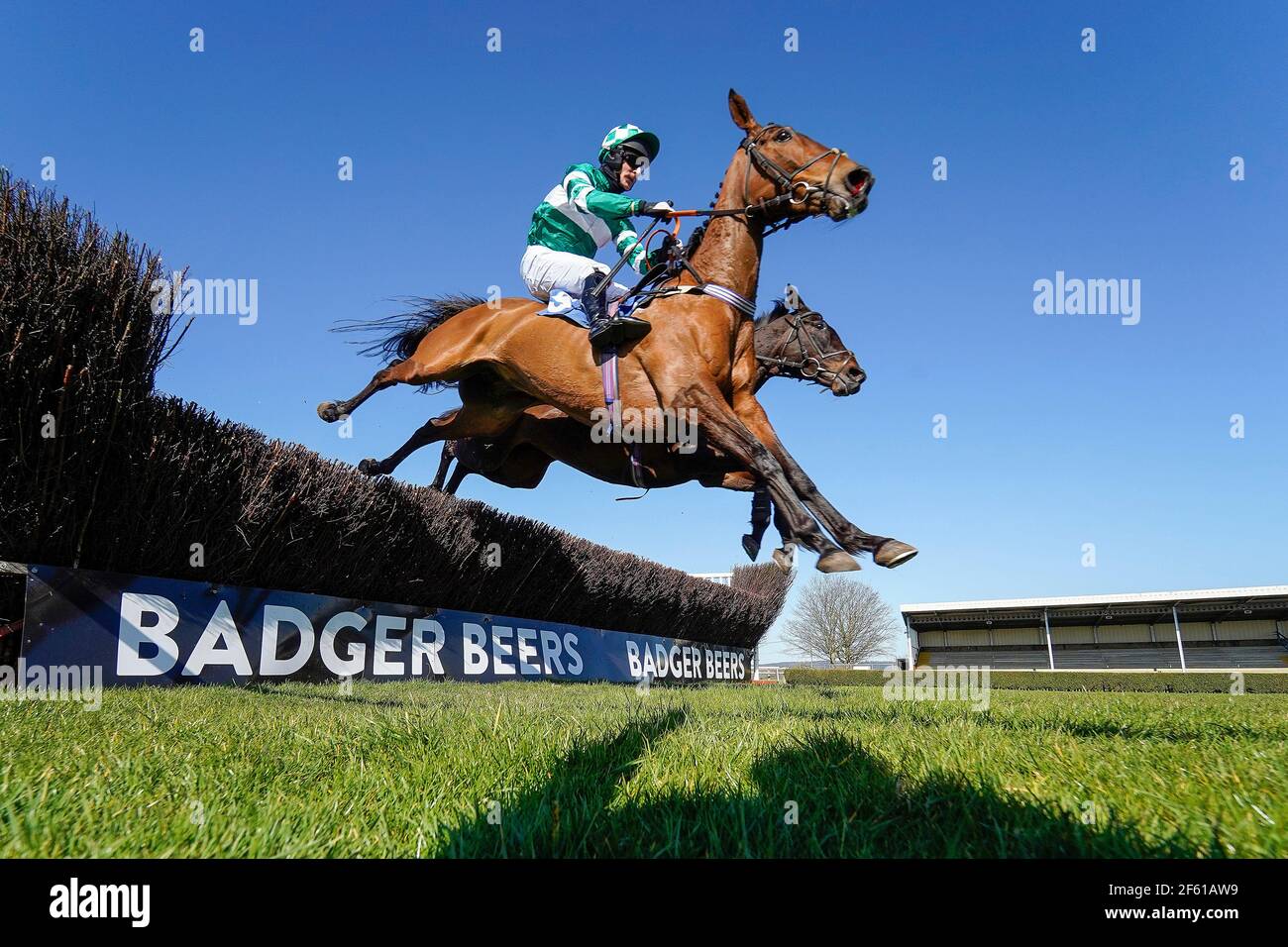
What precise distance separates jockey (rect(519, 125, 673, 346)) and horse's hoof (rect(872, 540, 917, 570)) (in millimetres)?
2428

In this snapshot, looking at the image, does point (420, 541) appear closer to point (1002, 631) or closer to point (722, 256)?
point (722, 256)

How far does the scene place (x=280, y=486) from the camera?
7.59 m

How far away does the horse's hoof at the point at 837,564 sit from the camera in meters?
4.28

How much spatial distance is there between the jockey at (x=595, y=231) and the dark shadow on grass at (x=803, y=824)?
12.6 feet

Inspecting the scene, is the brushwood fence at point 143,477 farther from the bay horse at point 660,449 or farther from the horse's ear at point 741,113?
the horse's ear at point 741,113

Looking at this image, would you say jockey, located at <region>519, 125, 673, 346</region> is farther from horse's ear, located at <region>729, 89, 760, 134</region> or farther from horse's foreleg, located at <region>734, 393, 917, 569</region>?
horse's foreleg, located at <region>734, 393, 917, 569</region>

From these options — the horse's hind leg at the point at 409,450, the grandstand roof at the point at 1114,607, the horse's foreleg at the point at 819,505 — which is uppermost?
the horse's hind leg at the point at 409,450

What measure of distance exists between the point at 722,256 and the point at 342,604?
6.07 m

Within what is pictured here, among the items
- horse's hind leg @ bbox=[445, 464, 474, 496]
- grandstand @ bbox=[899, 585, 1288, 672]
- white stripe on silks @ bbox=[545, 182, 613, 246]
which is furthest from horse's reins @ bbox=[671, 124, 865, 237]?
grandstand @ bbox=[899, 585, 1288, 672]

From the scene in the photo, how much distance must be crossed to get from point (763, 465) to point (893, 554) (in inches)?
41.8

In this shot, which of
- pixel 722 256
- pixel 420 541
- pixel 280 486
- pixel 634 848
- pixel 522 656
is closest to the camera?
pixel 634 848

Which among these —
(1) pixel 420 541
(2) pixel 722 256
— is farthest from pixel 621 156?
(1) pixel 420 541

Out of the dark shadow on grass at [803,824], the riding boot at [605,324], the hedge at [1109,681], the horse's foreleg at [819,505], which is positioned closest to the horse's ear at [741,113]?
the riding boot at [605,324]

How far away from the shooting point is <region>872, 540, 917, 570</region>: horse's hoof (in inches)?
165
